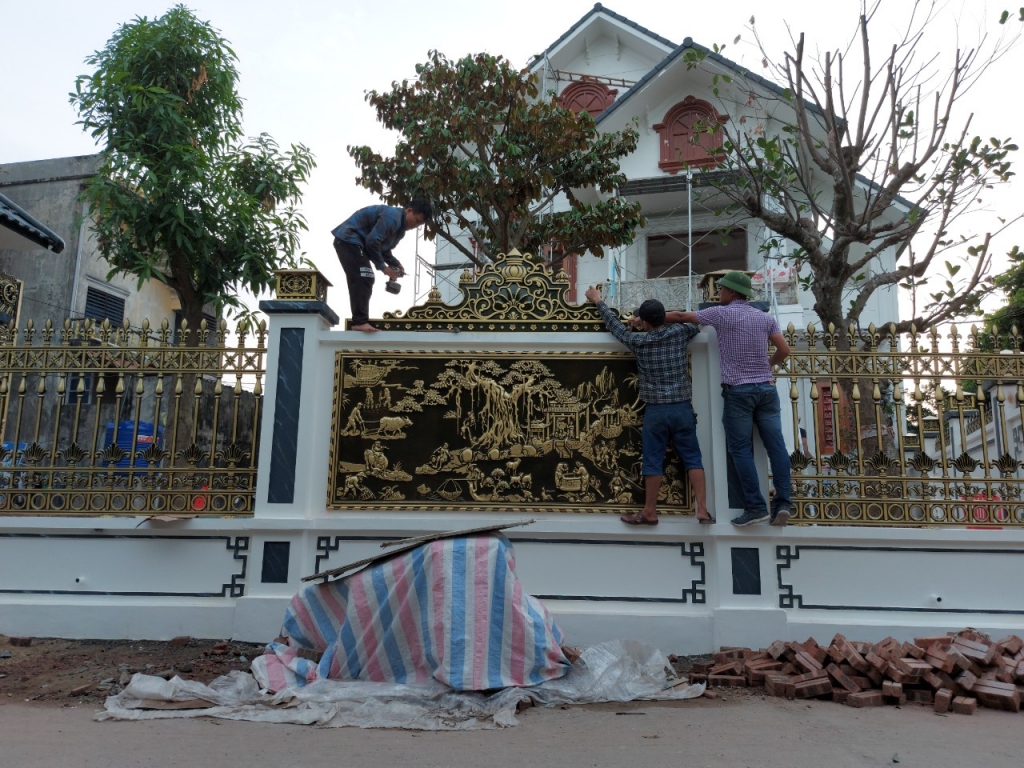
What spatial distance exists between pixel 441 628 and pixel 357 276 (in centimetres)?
266

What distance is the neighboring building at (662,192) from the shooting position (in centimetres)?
1420

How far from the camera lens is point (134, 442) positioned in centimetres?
523

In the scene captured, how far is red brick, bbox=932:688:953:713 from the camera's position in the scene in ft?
12.4

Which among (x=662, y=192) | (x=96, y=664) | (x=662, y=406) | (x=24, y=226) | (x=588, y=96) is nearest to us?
(x=96, y=664)

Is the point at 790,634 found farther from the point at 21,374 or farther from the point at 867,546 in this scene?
the point at 21,374

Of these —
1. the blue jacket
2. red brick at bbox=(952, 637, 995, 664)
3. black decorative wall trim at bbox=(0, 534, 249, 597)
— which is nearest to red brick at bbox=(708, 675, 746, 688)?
red brick at bbox=(952, 637, 995, 664)

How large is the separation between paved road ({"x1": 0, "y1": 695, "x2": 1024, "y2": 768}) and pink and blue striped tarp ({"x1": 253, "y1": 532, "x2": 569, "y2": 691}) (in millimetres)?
313

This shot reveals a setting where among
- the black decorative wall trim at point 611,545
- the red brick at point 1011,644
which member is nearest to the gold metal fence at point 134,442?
the black decorative wall trim at point 611,545

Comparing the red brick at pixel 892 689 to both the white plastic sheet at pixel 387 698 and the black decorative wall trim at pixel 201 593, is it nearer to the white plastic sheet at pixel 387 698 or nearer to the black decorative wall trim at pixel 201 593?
the white plastic sheet at pixel 387 698

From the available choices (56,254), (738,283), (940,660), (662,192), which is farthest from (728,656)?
(56,254)

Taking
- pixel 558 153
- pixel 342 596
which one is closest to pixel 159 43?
pixel 558 153

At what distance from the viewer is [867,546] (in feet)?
16.3

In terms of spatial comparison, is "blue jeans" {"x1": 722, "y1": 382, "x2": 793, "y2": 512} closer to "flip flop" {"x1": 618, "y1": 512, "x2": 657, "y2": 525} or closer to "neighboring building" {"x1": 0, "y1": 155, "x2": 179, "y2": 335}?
"flip flop" {"x1": 618, "y1": 512, "x2": 657, "y2": 525}

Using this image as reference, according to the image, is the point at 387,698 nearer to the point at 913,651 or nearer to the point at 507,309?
the point at 507,309
